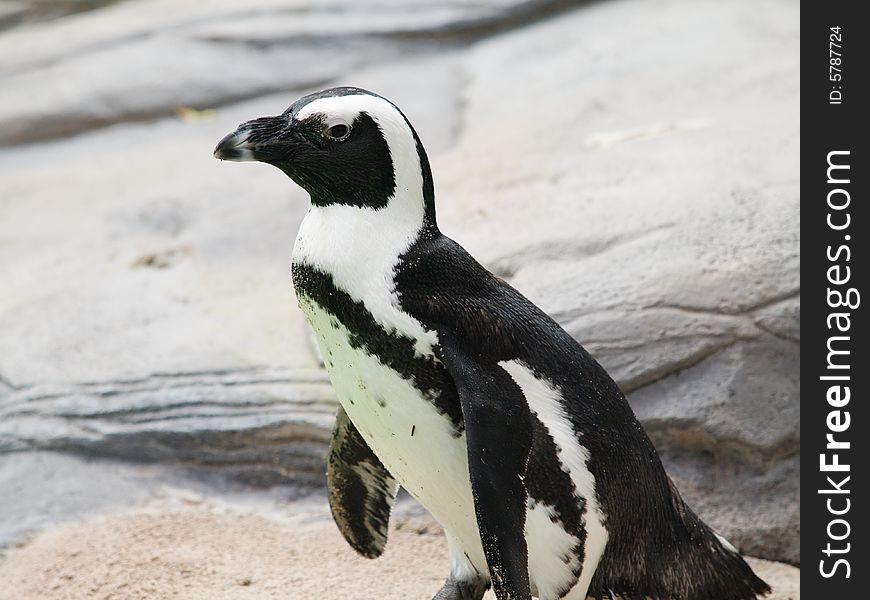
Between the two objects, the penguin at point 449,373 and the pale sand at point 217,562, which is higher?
the penguin at point 449,373

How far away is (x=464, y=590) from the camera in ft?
Result: 6.52

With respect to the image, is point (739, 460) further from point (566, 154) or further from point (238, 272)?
point (238, 272)

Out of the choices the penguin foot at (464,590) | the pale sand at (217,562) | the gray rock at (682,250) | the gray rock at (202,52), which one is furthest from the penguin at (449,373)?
the gray rock at (202,52)

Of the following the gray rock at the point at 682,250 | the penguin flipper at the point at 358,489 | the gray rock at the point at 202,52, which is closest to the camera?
the penguin flipper at the point at 358,489

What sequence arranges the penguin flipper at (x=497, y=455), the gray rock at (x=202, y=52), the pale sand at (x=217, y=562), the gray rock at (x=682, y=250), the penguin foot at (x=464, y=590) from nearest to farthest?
the penguin flipper at (x=497, y=455)
the penguin foot at (x=464, y=590)
the pale sand at (x=217, y=562)
the gray rock at (x=682, y=250)
the gray rock at (x=202, y=52)

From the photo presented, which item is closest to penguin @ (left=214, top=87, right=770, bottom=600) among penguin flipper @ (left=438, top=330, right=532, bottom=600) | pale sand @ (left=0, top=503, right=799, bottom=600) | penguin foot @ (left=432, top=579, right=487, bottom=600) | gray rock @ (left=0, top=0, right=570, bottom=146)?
penguin flipper @ (left=438, top=330, right=532, bottom=600)

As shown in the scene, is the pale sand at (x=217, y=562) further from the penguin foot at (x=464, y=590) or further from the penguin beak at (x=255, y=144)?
the penguin beak at (x=255, y=144)

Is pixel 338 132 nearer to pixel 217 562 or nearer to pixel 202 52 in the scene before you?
pixel 217 562

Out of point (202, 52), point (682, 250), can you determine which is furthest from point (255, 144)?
point (202, 52)

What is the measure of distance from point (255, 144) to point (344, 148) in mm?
138

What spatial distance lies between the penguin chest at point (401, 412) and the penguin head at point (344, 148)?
20 cm

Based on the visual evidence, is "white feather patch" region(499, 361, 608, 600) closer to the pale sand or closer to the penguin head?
the penguin head

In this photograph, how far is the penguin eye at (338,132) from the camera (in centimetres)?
167

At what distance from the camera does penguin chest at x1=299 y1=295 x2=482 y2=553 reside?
5.57ft
